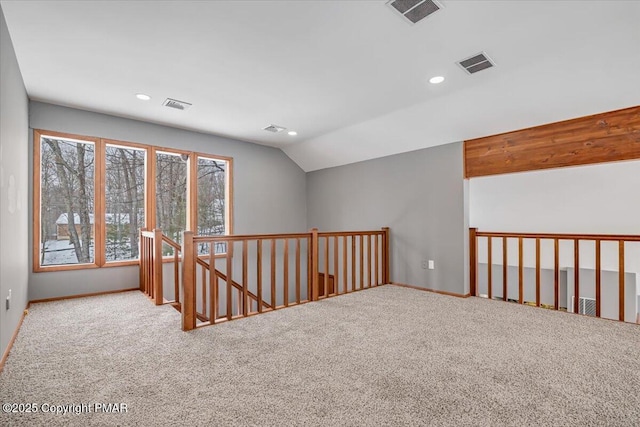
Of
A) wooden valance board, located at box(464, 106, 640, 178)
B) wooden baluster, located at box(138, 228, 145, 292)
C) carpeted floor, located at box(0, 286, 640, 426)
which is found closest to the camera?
carpeted floor, located at box(0, 286, 640, 426)

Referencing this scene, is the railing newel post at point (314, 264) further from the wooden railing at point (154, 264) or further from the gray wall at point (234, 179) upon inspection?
the gray wall at point (234, 179)

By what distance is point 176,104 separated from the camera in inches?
151

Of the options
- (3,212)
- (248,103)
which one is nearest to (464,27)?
(248,103)

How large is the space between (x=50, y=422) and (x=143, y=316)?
1756 millimetres

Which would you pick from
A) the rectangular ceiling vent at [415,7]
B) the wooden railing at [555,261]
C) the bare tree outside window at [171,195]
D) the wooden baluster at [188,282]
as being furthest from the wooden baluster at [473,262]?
the bare tree outside window at [171,195]

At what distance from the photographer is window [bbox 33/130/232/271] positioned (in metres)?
3.89

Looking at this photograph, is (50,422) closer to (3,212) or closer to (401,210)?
(3,212)

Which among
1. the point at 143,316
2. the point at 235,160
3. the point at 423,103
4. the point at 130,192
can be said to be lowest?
the point at 143,316

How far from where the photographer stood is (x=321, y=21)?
223 cm

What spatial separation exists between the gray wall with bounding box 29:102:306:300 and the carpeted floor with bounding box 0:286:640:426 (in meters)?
0.74

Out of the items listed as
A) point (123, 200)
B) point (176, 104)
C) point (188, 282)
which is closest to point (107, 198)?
point (123, 200)

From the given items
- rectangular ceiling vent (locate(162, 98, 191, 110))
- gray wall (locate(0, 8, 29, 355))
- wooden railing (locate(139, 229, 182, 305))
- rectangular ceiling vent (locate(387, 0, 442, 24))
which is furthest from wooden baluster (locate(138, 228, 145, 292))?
rectangular ceiling vent (locate(387, 0, 442, 24))

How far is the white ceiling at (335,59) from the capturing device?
2133mm

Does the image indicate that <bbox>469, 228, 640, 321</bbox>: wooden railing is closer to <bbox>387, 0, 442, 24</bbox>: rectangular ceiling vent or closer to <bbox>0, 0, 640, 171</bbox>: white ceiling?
<bbox>0, 0, 640, 171</bbox>: white ceiling
